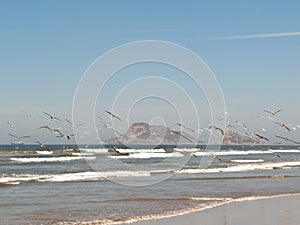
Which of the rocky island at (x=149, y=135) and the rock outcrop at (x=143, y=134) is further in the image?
the rock outcrop at (x=143, y=134)

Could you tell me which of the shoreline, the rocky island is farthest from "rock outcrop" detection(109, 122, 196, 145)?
the shoreline

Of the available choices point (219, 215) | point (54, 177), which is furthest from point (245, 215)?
point (54, 177)

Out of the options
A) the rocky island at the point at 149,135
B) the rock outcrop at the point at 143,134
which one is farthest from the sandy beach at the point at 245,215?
the rock outcrop at the point at 143,134

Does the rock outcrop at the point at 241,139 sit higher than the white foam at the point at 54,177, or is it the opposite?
the rock outcrop at the point at 241,139

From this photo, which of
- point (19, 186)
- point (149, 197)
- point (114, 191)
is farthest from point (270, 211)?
point (19, 186)

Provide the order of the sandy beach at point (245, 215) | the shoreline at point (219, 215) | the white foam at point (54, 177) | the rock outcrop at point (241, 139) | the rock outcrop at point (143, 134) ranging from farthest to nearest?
1. the rock outcrop at point (143, 134)
2. the rock outcrop at point (241, 139)
3. the white foam at point (54, 177)
4. the shoreline at point (219, 215)
5. the sandy beach at point (245, 215)

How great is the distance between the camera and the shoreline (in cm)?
1944

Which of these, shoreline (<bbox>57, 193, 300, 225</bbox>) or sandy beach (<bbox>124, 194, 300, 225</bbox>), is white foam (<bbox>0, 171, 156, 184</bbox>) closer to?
shoreline (<bbox>57, 193, 300, 225</bbox>)

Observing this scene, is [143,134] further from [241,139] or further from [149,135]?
[241,139]

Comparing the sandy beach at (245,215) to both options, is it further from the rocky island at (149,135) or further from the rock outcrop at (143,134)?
the rock outcrop at (143,134)

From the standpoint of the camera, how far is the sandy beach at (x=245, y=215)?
19094 mm

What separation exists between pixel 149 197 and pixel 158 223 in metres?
9.25

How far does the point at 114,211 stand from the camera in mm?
23188

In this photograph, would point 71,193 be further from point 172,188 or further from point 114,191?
point 172,188
